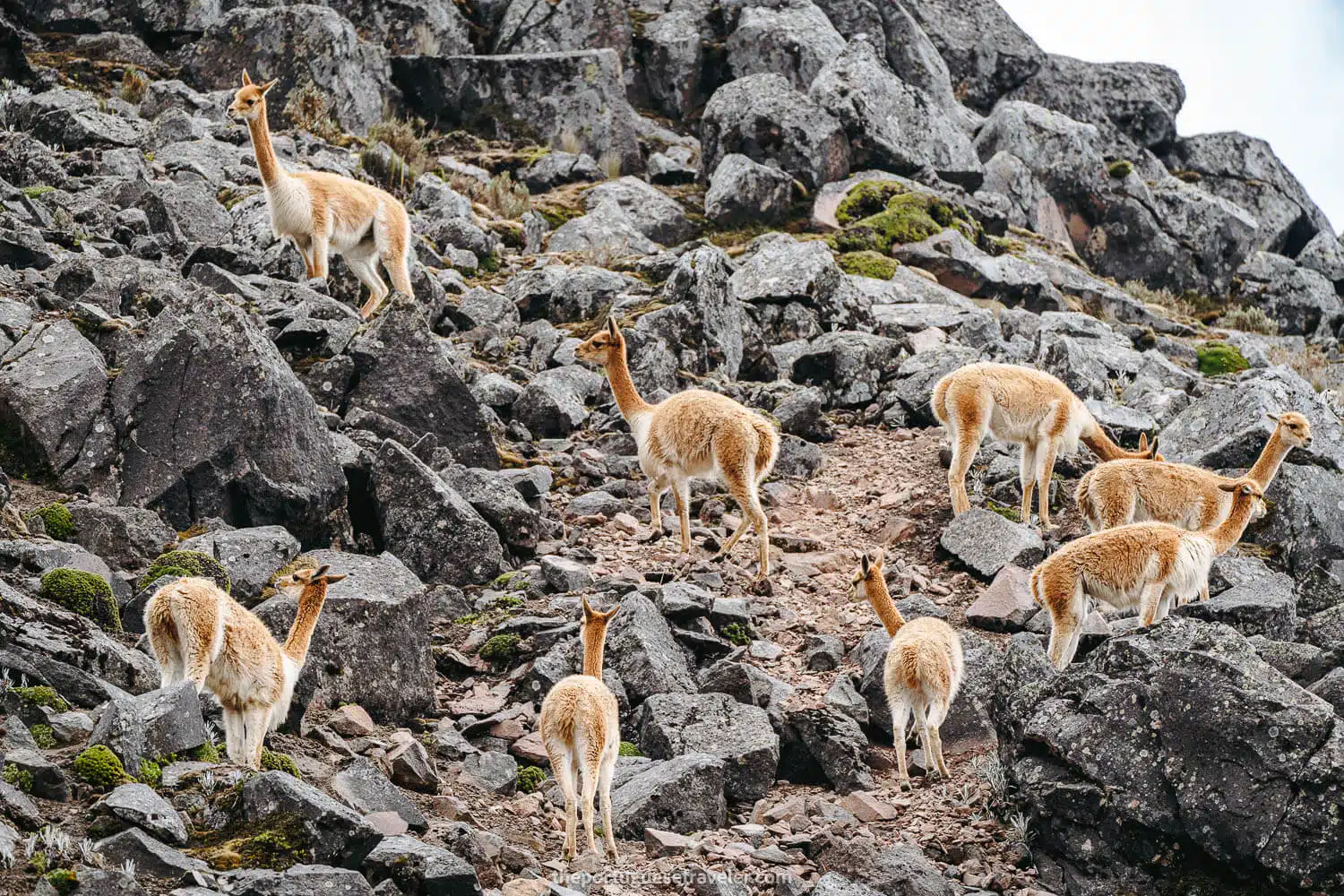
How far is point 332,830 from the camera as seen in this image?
7.81 m

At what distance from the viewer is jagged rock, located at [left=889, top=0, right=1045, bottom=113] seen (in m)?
45.0

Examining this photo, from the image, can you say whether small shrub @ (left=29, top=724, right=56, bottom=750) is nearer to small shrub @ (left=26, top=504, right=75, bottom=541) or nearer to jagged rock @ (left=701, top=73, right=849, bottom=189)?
small shrub @ (left=26, top=504, right=75, bottom=541)

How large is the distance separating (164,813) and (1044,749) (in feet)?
20.6

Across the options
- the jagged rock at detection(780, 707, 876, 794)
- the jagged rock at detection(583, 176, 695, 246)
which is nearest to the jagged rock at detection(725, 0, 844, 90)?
the jagged rock at detection(583, 176, 695, 246)

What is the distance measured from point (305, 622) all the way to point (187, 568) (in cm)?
179

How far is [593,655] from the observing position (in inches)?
414

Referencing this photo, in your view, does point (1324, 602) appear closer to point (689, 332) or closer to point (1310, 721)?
point (1310, 721)

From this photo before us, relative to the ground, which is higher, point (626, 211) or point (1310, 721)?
point (1310, 721)

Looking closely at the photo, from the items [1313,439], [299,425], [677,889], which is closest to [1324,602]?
[1313,439]

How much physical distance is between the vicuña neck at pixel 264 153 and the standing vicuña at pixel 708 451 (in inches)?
258

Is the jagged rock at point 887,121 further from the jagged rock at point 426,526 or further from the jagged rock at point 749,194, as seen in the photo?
the jagged rock at point 426,526

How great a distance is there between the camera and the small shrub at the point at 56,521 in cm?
1150

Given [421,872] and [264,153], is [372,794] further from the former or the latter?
[264,153]

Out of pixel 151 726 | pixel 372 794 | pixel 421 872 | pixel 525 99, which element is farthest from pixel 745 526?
pixel 525 99
